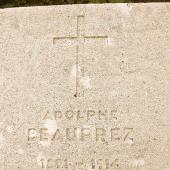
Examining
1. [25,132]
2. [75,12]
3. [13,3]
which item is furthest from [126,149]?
[13,3]

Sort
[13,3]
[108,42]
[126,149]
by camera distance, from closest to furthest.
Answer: [126,149] < [108,42] < [13,3]

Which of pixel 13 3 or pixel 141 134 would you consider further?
pixel 13 3

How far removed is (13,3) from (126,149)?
2.83 metres

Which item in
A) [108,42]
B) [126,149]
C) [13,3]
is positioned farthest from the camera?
[13,3]

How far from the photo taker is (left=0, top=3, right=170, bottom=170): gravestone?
10.0 ft

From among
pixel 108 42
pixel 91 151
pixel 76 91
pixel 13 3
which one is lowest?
pixel 13 3

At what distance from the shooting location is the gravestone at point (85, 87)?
120 inches

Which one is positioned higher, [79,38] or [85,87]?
[79,38]

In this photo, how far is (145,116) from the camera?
3.08 meters

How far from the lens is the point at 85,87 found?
317 cm

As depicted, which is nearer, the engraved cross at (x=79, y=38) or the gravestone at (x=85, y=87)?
the gravestone at (x=85, y=87)

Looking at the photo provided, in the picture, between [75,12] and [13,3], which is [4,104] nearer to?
[75,12]

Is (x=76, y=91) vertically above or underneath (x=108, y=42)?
underneath

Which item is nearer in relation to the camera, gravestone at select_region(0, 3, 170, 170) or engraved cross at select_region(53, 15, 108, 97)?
gravestone at select_region(0, 3, 170, 170)
